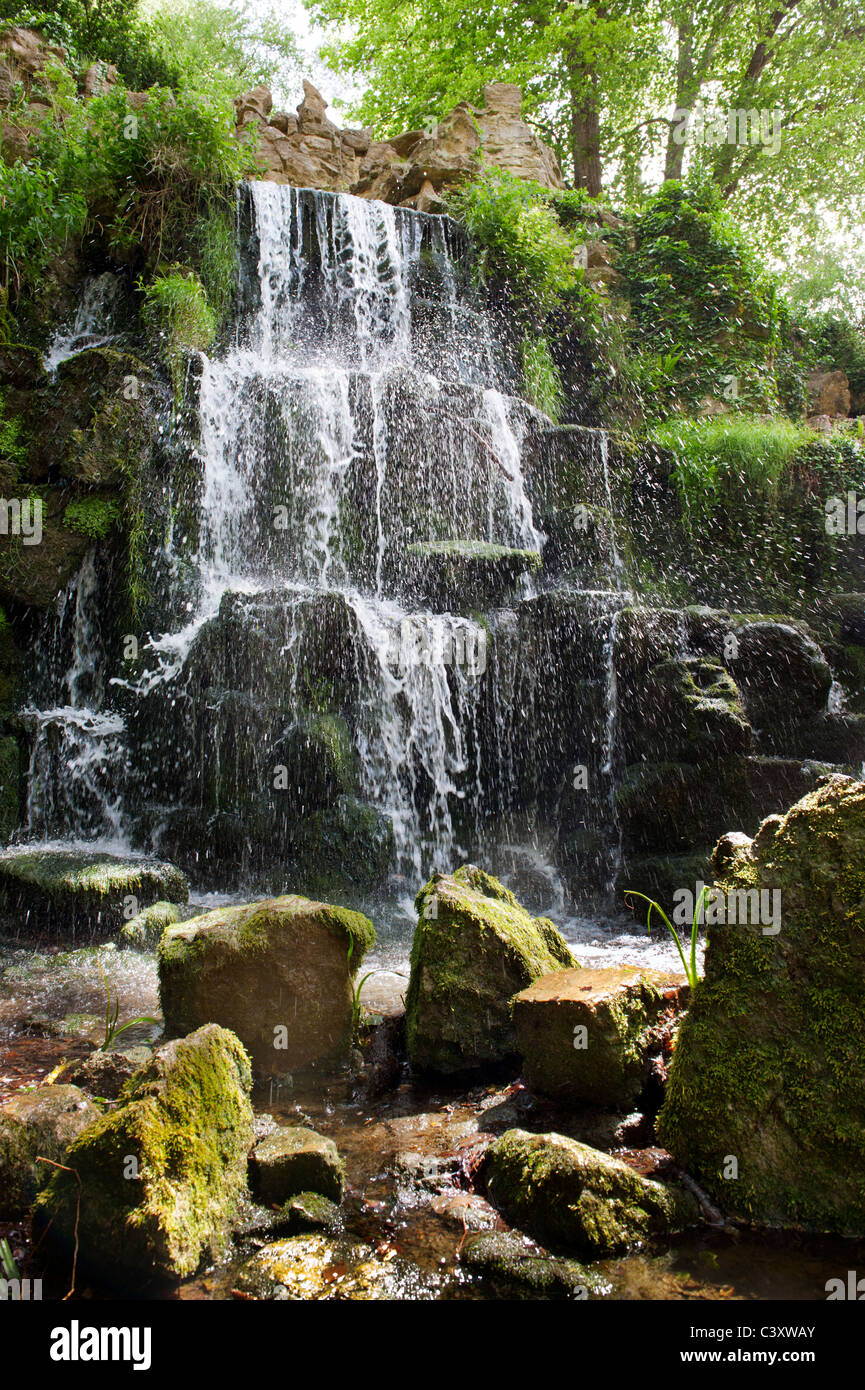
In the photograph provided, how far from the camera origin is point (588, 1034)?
2979 millimetres

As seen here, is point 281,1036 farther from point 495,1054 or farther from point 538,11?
point 538,11

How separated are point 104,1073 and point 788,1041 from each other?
104 inches

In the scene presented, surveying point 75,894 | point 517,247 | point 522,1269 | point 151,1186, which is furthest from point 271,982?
point 517,247

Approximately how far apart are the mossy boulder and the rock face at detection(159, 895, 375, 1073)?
4.36 feet

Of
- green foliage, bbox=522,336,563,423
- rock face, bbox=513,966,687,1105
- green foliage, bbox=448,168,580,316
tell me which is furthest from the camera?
green foliage, bbox=448,168,580,316

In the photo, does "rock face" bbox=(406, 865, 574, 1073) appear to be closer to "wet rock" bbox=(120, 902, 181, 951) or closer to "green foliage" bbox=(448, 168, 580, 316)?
"wet rock" bbox=(120, 902, 181, 951)

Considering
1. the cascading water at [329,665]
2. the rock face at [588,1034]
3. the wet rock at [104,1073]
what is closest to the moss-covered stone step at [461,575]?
the cascading water at [329,665]

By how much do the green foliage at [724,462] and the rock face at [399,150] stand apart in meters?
6.24

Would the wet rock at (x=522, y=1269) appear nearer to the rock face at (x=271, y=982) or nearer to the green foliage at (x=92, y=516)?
the rock face at (x=271, y=982)

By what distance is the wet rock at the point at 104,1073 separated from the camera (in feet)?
10.4

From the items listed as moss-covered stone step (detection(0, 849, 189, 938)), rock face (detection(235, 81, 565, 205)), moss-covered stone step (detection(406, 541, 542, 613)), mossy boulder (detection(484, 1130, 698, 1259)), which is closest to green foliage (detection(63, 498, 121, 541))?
moss-covered stone step (detection(406, 541, 542, 613))

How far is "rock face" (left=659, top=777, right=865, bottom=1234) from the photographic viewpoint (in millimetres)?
2363
